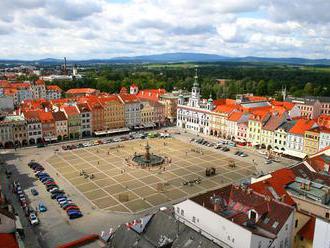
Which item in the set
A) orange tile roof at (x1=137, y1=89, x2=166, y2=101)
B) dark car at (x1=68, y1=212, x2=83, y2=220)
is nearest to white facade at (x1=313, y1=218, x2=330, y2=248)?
dark car at (x1=68, y1=212, x2=83, y2=220)

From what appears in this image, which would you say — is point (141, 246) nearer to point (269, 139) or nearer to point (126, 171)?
point (126, 171)

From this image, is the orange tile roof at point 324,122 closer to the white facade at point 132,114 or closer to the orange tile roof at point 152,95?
the white facade at point 132,114

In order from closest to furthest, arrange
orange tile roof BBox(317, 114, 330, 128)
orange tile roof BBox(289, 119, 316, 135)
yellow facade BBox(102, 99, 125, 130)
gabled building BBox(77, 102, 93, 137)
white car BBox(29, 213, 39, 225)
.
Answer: white car BBox(29, 213, 39, 225), orange tile roof BBox(289, 119, 316, 135), orange tile roof BBox(317, 114, 330, 128), gabled building BBox(77, 102, 93, 137), yellow facade BBox(102, 99, 125, 130)

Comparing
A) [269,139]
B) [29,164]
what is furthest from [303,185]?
[29,164]

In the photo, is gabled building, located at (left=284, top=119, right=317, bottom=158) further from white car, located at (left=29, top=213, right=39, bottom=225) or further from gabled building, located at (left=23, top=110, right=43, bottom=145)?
gabled building, located at (left=23, top=110, right=43, bottom=145)

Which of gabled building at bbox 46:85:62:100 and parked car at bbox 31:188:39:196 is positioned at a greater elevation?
gabled building at bbox 46:85:62:100

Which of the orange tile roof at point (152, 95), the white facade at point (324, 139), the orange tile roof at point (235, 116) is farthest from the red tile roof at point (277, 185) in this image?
the orange tile roof at point (152, 95)

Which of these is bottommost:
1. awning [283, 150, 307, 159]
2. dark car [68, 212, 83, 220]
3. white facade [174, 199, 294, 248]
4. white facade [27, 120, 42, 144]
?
dark car [68, 212, 83, 220]

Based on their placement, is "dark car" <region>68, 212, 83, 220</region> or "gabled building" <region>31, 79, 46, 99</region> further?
"gabled building" <region>31, 79, 46, 99</region>
